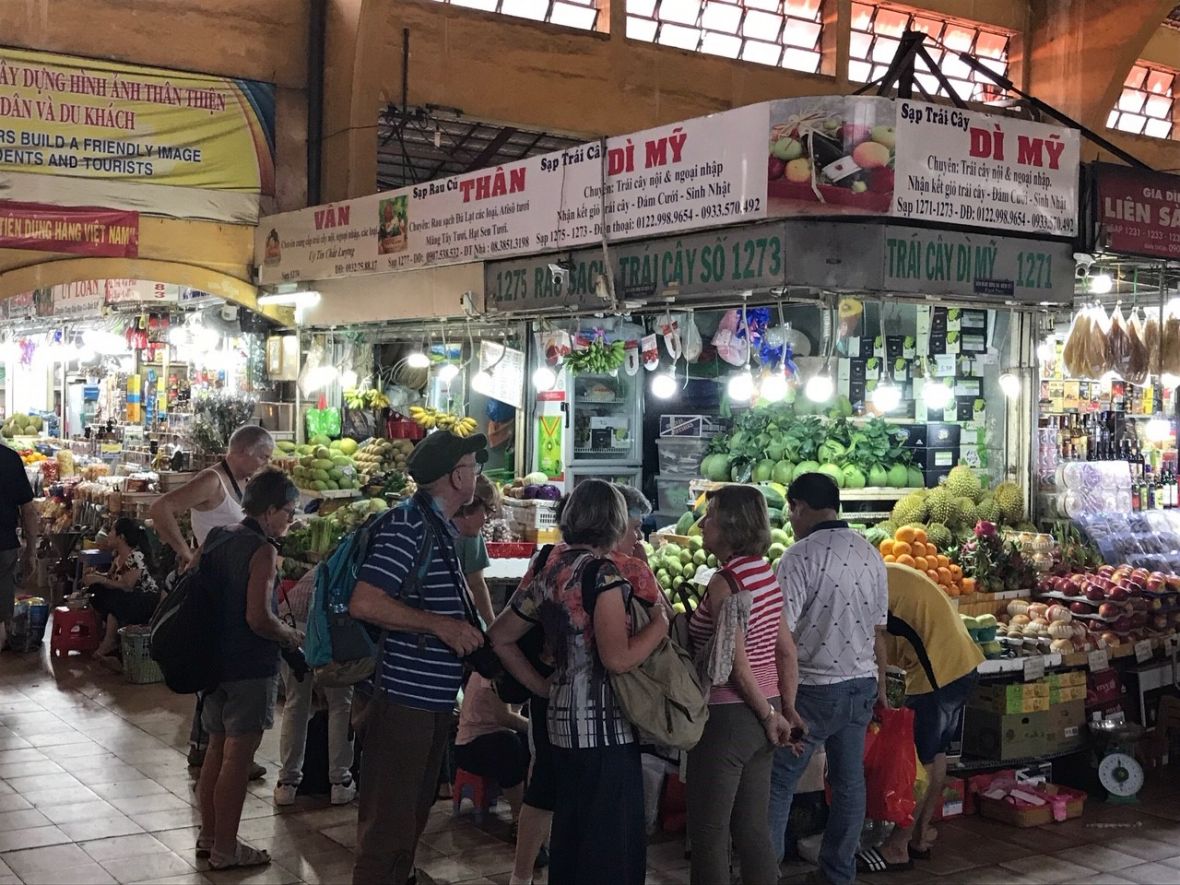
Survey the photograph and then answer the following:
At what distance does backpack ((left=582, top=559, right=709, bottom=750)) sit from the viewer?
4.07m

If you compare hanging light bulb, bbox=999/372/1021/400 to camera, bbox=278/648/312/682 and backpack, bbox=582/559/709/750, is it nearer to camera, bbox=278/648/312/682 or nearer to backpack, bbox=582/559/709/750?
camera, bbox=278/648/312/682

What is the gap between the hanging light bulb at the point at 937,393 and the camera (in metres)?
8.85

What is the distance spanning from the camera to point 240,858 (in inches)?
215

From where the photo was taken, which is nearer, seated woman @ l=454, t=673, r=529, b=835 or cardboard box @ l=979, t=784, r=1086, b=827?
seated woman @ l=454, t=673, r=529, b=835

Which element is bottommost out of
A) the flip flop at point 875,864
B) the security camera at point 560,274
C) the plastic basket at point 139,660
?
the flip flop at point 875,864

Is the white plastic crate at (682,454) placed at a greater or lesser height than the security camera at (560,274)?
lesser

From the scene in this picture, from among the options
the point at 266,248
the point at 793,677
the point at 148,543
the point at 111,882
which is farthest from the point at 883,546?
the point at 266,248

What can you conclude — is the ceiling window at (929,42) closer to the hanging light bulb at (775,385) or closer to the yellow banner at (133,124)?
the yellow banner at (133,124)

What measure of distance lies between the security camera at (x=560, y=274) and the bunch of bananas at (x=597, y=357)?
1.07 metres

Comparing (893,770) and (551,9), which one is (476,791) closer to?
(893,770)

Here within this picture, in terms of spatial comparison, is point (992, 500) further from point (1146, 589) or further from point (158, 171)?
point (158, 171)

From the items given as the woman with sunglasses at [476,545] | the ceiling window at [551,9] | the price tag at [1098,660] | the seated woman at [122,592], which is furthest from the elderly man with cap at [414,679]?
the ceiling window at [551,9]

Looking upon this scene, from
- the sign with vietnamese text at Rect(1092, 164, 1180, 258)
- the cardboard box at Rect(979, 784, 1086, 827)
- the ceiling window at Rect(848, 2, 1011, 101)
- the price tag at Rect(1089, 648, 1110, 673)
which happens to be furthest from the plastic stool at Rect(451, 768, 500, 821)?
the ceiling window at Rect(848, 2, 1011, 101)

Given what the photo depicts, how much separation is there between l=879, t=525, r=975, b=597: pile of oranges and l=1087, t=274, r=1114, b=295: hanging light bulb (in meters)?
2.10
